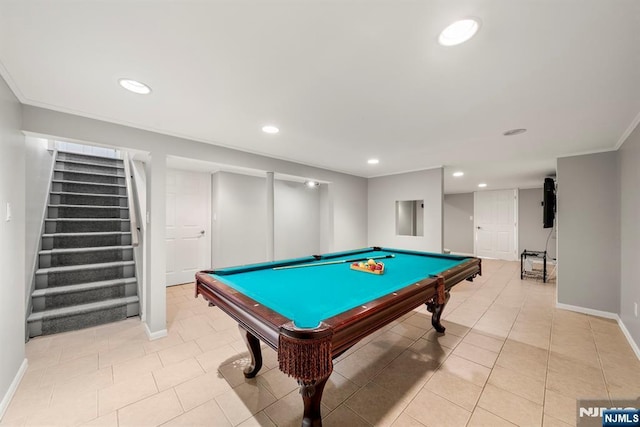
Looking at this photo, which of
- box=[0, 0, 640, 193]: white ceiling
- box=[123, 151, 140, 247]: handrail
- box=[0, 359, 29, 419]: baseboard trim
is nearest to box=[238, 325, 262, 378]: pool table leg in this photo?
box=[0, 359, 29, 419]: baseboard trim

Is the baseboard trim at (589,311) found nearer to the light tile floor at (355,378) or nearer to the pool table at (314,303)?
the light tile floor at (355,378)

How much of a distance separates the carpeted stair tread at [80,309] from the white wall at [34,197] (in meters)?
0.23

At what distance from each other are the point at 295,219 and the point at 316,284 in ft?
12.4

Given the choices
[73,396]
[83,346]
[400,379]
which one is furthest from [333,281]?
[83,346]

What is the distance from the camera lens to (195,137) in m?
2.79

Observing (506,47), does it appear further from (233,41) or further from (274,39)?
(233,41)

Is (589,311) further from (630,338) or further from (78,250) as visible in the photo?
(78,250)

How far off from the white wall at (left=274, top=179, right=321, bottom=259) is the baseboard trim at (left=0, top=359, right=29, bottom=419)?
140 inches

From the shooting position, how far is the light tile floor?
5.12 ft

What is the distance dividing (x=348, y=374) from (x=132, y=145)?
2927 millimetres

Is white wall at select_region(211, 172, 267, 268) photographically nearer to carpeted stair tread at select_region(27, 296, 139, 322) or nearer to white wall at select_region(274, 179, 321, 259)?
white wall at select_region(274, 179, 321, 259)

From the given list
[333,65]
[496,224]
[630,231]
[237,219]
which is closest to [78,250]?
[237,219]

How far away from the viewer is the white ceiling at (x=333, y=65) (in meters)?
1.07

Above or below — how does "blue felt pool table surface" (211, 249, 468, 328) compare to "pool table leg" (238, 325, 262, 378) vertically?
above
